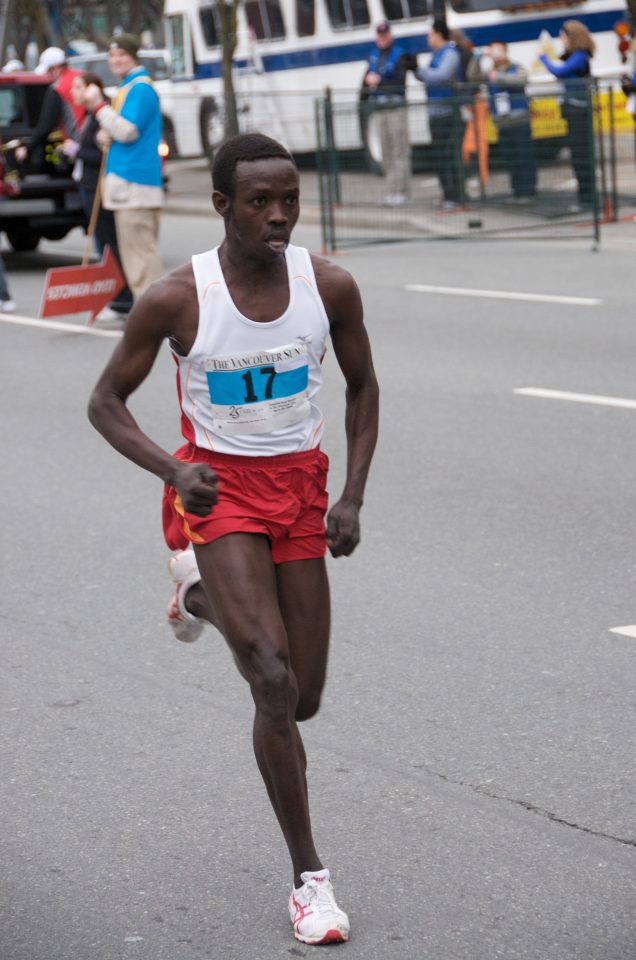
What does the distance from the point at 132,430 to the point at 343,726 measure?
1541 mm

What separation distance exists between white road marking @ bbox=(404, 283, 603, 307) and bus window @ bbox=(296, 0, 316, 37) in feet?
44.8

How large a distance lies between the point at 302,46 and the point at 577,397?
19119 mm

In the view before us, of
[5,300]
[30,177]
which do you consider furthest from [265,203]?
[30,177]

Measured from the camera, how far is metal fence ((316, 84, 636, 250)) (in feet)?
55.6

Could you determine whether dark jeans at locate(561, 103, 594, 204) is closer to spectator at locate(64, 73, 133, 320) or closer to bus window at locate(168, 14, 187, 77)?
spectator at locate(64, 73, 133, 320)

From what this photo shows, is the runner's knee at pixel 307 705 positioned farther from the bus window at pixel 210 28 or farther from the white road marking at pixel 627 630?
the bus window at pixel 210 28

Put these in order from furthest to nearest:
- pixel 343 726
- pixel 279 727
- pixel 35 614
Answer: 1. pixel 35 614
2. pixel 343 726
3. pixel 279 727

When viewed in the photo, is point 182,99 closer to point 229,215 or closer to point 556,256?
point 556,256

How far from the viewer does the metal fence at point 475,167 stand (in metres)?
17.0

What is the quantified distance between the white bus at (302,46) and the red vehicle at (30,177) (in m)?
5.93

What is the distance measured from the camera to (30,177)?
668 inches

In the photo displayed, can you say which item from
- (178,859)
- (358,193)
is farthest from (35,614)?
(358,193)

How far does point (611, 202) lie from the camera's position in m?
18.3

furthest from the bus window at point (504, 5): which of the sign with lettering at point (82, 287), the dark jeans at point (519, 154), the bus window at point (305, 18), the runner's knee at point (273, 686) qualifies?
the runner's knee at point (273, 686)
